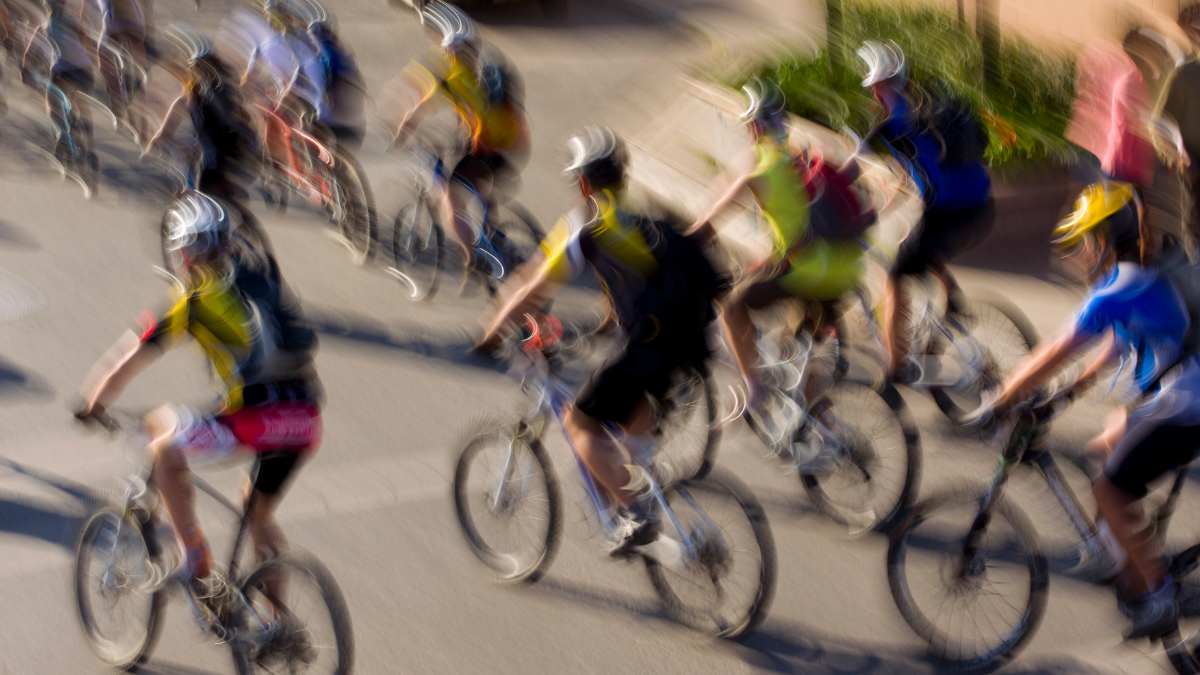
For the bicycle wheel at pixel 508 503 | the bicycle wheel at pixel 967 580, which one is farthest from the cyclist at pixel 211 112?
the bicycle wheel at pixel 967 580

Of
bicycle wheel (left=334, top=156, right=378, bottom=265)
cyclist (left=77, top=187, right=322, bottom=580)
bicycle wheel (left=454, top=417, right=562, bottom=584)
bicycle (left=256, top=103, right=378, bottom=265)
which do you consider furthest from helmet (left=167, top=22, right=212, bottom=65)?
bicycle wheel (left=454, top=417, right=562, bottom=584)

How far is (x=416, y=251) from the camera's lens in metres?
8.37

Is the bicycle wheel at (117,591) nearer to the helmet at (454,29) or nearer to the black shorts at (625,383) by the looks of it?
the black shorts at (625,383)

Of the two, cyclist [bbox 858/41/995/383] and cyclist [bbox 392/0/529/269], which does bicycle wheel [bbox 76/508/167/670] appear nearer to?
cyclist [bbox 392/0/529/269]

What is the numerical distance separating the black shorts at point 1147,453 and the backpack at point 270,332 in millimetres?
3348

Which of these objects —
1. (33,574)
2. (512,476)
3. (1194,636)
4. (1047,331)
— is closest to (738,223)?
(1047,331)

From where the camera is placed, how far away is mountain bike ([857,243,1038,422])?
6250mm

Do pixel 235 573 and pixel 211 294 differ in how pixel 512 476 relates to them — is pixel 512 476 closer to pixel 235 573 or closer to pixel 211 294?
pixel 235 573

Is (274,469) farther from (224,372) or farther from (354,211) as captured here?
(354,211)

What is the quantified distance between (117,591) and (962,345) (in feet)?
15.1

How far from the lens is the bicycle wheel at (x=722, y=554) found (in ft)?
15.6

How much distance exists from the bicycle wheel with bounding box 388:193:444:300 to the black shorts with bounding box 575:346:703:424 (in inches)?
140

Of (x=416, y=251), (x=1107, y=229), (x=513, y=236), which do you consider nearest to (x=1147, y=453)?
(x=1107, y=229)

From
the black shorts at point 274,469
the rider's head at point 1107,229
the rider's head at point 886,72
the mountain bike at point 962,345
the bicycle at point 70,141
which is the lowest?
the bicycle at point 70,141
